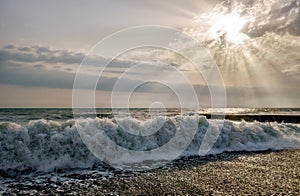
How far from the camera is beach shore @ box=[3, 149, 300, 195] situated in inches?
325

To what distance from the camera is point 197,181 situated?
9.41 m

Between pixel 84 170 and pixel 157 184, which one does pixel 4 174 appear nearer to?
pixel 84 170

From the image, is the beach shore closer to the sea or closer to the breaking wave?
the sea

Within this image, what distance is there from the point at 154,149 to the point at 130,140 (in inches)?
58.4

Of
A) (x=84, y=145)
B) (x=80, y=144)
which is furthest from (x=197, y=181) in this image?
(x=80, y=144)

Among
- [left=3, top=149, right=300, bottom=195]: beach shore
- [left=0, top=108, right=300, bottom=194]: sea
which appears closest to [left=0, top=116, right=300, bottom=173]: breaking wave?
[left=0, top=108, right=300, bottom=194]: sea

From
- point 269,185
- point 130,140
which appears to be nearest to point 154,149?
point 130,140

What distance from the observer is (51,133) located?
13141mm

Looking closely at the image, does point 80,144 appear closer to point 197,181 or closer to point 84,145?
point 84,145

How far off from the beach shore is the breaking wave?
2.47 meters

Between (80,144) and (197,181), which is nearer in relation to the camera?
(197,181)

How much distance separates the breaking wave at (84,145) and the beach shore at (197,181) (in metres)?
2.47

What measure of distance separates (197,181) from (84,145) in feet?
20.0

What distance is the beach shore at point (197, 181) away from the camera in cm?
825
